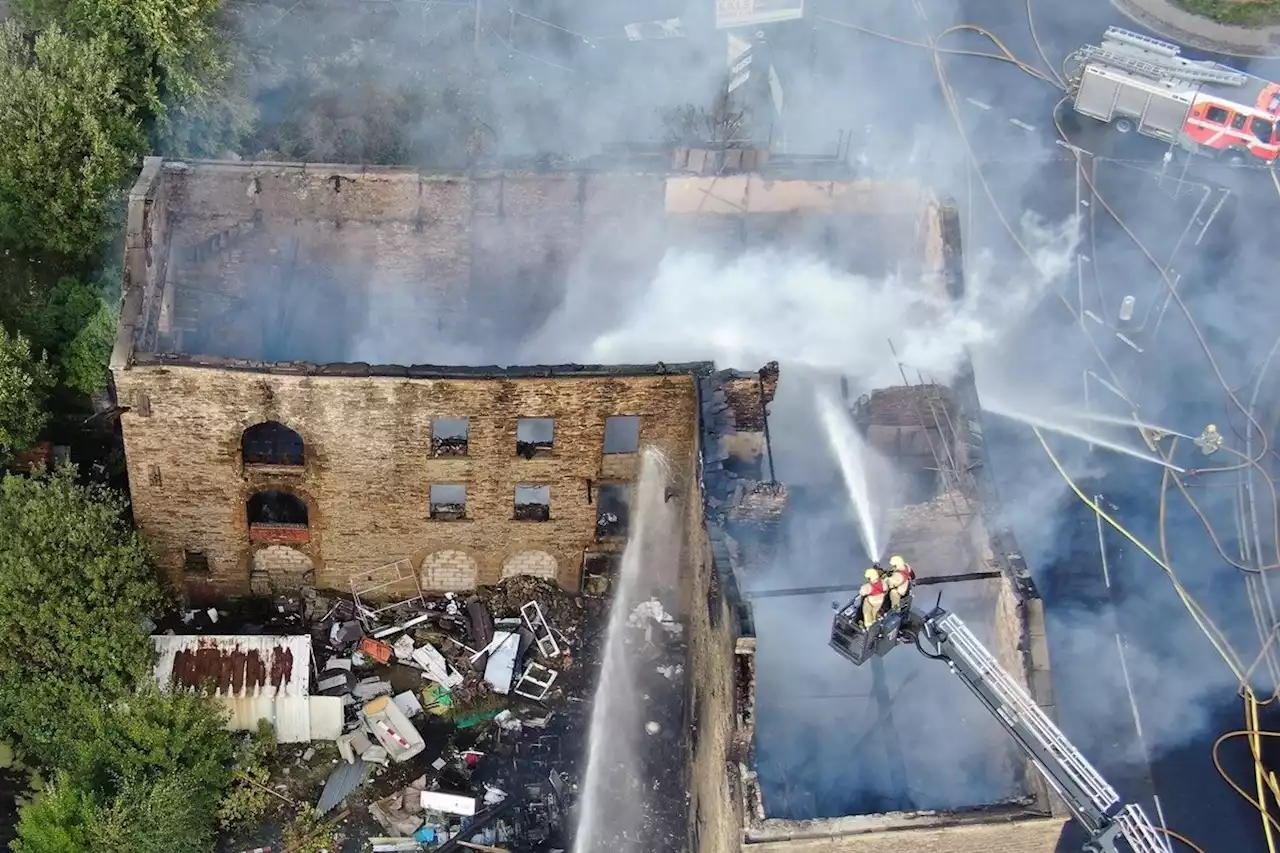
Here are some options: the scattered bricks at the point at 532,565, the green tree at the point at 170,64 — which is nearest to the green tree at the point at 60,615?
the scattered bricks at the point at 532,565

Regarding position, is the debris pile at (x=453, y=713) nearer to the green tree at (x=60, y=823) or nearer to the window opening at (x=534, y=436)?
the green tree at (x=60, y=823)

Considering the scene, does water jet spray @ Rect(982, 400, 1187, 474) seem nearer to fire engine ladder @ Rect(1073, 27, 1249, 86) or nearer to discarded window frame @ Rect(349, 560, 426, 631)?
fire engine ladder @ Rect(1073, 27, 1249, 86)

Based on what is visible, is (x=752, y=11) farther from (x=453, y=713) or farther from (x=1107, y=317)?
(x=453, y=713)

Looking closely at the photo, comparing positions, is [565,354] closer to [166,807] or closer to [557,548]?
[557,548]

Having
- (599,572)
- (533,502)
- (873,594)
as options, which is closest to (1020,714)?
(873,594)

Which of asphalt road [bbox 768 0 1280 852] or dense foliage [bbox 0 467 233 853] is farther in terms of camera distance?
asphalt road [bbox 768 0 1280 852]

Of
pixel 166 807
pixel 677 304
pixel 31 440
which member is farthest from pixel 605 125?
pixel 166 807

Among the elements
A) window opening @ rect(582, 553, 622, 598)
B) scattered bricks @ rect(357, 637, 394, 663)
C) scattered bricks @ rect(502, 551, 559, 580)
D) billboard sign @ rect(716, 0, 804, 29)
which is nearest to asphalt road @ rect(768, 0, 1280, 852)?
billboard sign @ rect(716, 0, 804, 29)
